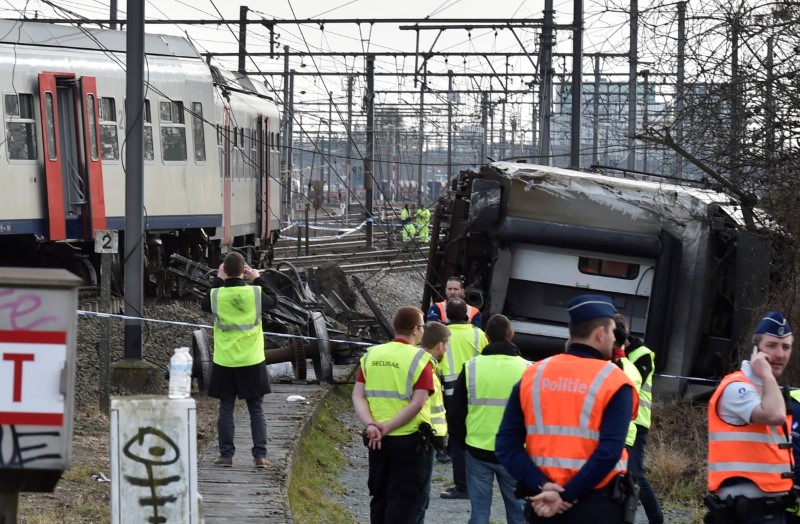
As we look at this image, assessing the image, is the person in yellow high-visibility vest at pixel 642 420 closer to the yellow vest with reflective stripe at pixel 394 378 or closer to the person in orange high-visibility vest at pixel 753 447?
the yellow vest with reflective stripe at pixel 394 378

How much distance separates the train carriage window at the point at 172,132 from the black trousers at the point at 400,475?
12.9m

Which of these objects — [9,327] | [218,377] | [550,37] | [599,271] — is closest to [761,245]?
[599,271]

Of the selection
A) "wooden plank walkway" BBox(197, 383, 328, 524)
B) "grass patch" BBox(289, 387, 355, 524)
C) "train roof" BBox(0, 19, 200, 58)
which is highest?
"train roof" BBox(0, 19, 200, 58)

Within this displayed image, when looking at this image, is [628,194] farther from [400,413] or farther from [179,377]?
[179,377]

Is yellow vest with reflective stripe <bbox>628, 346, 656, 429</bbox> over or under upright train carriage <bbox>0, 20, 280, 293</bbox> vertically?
under

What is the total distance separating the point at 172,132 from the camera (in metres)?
20.5

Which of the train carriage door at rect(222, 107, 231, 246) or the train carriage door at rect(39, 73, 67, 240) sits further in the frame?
the train carriage door at rect(222, 107, 231, 246)

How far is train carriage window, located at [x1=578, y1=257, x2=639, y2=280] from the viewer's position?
13773 mm

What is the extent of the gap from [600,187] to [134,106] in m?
4.59

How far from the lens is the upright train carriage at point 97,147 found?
1755 cm

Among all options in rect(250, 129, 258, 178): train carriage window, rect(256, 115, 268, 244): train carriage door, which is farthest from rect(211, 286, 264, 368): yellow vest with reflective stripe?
rect(256, 115, 268, 244): train carriage door

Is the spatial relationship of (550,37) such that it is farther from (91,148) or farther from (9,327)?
(9,327)

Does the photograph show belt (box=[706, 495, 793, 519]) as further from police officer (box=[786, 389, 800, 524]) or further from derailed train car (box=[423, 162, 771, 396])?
derailed train car (box=[423, 162, 771, 396])

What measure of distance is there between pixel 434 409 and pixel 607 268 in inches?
232
